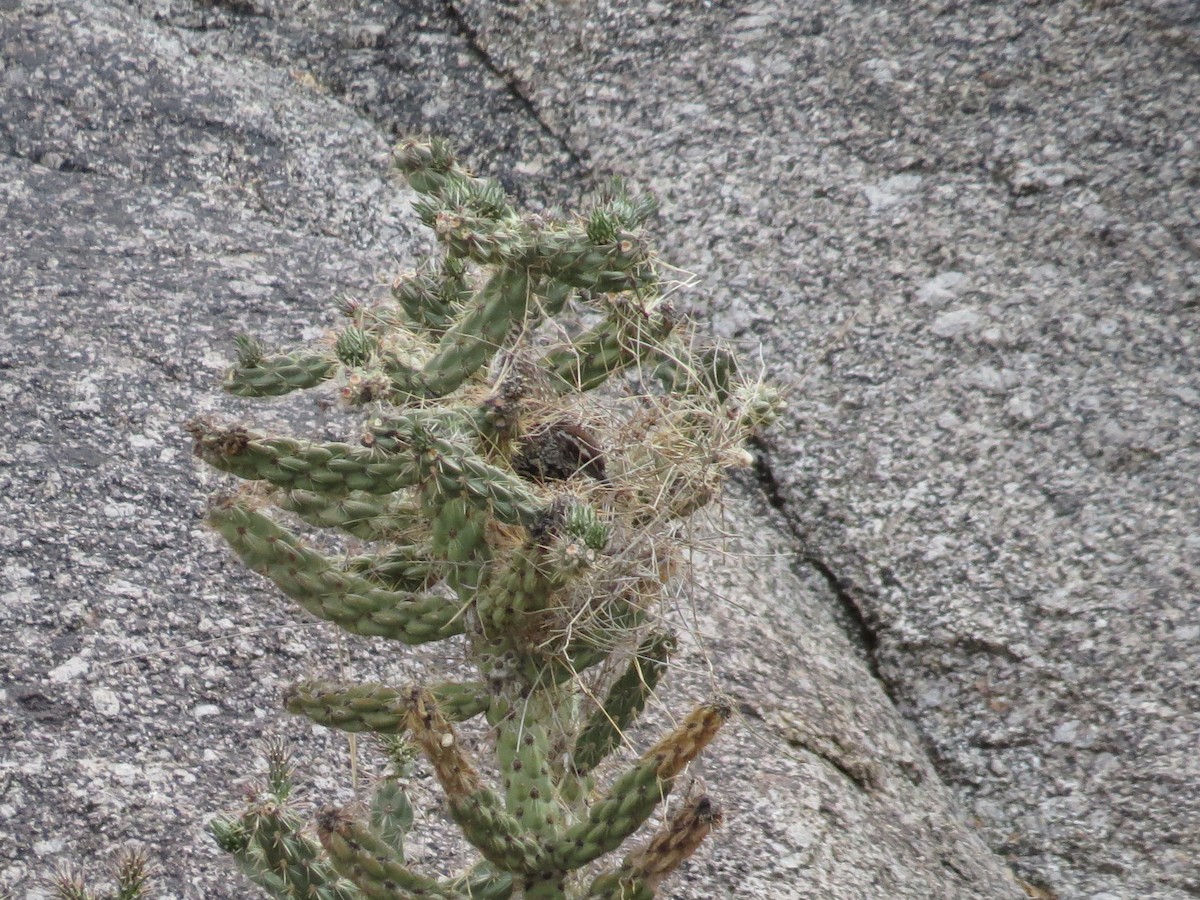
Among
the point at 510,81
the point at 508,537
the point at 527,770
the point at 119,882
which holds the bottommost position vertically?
the point at 119,882

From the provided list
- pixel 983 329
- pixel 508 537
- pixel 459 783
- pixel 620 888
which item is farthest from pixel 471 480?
pixel 983 329

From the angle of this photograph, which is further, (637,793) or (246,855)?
(246,855)

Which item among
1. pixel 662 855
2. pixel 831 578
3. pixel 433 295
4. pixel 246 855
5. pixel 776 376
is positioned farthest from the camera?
pixel 776 376

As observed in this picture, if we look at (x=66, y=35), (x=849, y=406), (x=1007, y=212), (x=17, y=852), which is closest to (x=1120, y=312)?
(x=1007, y=212)

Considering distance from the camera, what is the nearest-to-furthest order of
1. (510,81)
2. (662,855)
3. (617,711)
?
(662,855) < (617,711) < (510,81)

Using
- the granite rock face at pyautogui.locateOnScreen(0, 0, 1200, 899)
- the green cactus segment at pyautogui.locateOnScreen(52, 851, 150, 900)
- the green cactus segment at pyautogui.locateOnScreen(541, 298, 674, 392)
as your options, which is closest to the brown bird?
the green cactus segment at pyautogui.locateOnScreen(541, 298, 674, 392)

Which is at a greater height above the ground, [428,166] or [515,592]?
[428,166]

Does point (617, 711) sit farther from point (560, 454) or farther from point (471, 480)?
point (471, 480)
